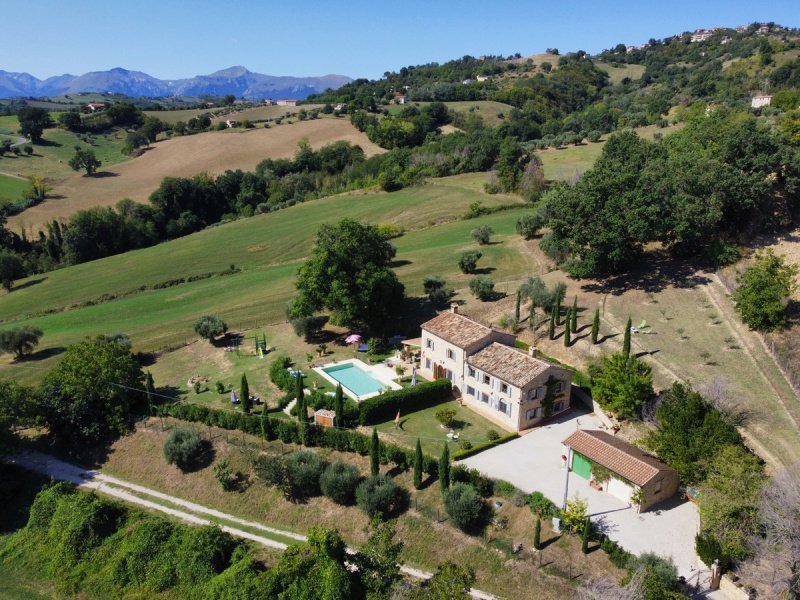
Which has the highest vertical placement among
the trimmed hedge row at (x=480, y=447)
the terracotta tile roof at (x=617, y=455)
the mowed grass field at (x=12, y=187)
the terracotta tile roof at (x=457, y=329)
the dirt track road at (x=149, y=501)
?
the mowed grass field at (x=12, y=187)

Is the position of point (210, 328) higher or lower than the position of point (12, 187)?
lower

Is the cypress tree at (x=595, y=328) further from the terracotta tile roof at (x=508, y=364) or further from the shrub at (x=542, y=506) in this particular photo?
the shrub at (x=542, y=506)

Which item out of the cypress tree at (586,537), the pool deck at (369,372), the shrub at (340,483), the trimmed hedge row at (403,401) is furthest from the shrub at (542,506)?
the pool deck at (369,372)

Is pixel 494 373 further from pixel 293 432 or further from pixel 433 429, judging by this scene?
pixel 293 432

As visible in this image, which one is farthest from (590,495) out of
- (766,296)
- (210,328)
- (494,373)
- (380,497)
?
(210,328)

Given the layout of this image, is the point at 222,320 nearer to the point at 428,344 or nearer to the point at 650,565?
the point at 428,344

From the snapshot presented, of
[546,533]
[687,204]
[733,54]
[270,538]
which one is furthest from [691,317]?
[733,54]
